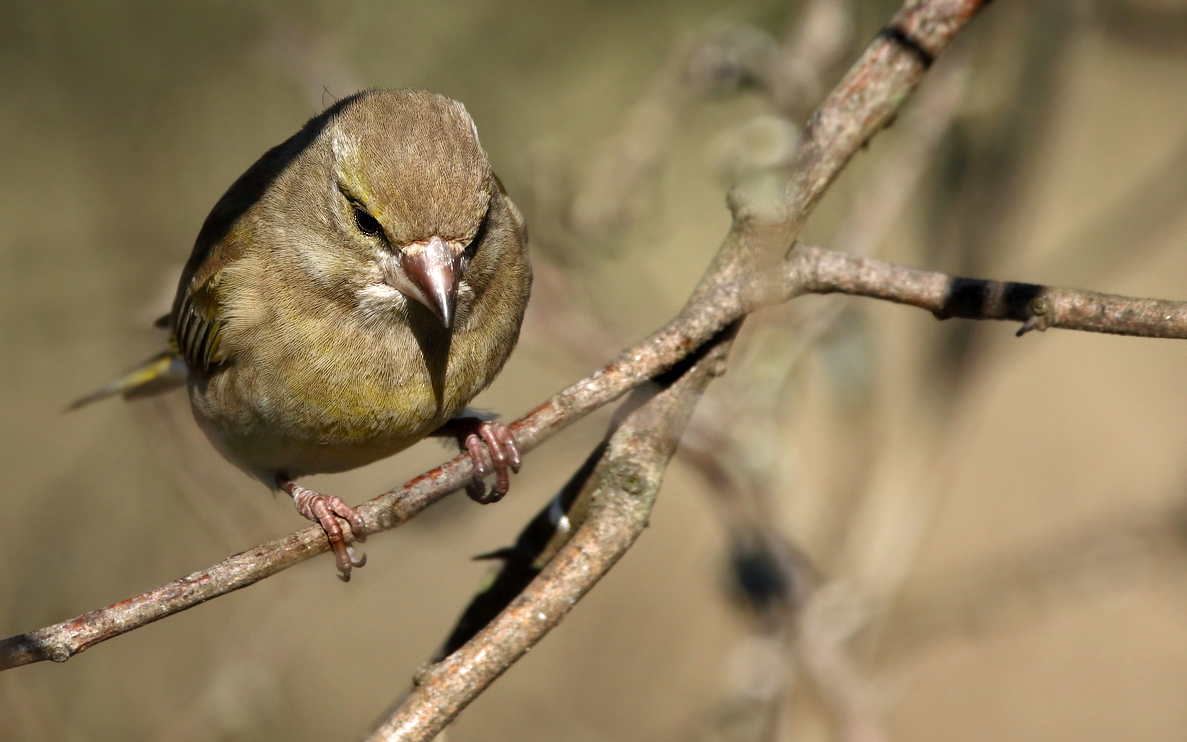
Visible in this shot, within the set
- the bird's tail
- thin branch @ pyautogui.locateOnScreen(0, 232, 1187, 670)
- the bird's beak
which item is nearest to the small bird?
the bird's beak

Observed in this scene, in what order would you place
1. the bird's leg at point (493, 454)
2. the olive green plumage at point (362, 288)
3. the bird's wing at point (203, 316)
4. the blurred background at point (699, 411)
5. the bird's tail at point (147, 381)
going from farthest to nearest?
the bird's tail at point (147, 381) < the blurred background at point (699, 411) < the bird's wing at point (203, 316) < the bird's leg at point (493, 454) < the olive green plumage at point (362, 288)

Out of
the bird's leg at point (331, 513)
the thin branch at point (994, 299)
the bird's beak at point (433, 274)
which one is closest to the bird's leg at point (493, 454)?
the bird's leg at point (331, 513)

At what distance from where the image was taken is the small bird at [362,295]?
3.19 meters

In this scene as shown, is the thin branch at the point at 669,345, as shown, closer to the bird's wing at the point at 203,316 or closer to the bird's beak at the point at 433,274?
the bird's beak at the point at 433,274

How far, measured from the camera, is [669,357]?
2.60 meters

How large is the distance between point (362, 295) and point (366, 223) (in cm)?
23

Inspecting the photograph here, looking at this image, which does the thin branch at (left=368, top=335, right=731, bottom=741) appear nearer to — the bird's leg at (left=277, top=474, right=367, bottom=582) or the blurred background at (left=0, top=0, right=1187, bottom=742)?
the bird's leg at (left=277, top=474, right=367, bottom=582)

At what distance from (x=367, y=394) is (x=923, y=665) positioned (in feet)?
15.5

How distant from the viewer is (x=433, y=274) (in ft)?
10.3

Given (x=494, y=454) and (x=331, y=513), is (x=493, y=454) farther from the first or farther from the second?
(x=331, y=513)

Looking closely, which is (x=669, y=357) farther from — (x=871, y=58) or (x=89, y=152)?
(x=89, y=152)

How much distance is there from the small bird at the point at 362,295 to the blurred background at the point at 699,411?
0.91 metres

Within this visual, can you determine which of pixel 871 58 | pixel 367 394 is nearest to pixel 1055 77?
pixel 871 58

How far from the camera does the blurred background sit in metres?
4.55
